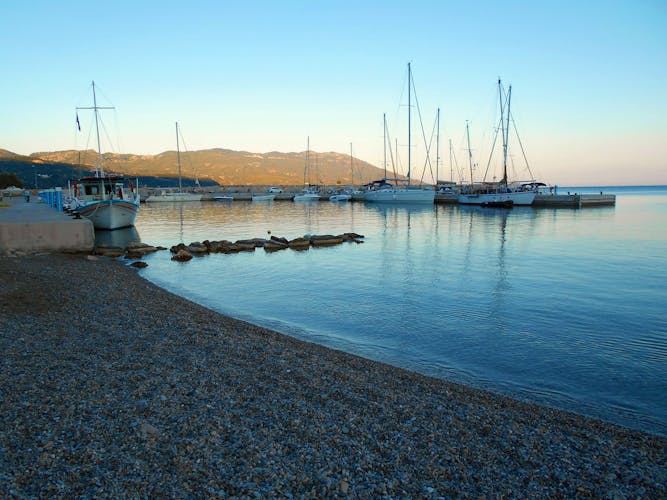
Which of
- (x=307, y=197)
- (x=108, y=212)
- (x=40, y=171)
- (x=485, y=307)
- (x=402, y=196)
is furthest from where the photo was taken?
(x=40, y=171)

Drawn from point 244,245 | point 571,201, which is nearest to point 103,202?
point 244,245

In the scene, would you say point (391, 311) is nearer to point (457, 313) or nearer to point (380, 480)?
point (457, 313)

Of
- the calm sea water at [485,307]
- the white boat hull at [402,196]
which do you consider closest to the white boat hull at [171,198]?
the white boat hull at [402,196]

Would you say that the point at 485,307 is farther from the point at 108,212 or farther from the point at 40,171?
the point at 40,171

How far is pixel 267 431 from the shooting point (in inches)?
216

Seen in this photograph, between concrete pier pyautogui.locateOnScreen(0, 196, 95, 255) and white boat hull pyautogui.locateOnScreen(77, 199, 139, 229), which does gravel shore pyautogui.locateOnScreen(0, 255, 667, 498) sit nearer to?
concrete pier pyautogui.locateOnScreen(0, 196, 95, 255)

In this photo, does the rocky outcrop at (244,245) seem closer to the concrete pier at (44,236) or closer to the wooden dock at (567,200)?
the concrete pier at (44,236)

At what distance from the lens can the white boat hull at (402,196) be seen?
258ft

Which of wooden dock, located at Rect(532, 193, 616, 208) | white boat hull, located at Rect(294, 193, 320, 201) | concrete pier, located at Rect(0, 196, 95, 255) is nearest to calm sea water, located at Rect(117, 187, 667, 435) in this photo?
concrete pier, located at Rect(0, 196, 95, 255)

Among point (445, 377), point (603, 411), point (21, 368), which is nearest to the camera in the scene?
point (21, 368)

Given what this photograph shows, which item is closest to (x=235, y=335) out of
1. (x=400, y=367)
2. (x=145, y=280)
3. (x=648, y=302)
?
(x=400, y=367)

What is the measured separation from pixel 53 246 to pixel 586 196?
254 ft

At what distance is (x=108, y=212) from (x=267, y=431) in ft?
115

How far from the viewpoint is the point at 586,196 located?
75.3 meters
